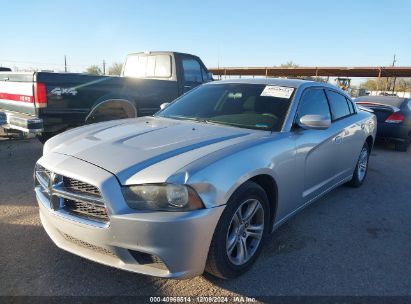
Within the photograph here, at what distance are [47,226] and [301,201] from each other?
2.39 meters

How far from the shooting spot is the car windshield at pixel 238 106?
3.66m

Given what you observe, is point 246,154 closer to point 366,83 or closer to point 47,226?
point 47,226

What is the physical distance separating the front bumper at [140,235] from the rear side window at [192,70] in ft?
18.6

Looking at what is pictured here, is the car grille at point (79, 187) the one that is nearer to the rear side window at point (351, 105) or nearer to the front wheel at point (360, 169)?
the rear side window at point (351, 105)

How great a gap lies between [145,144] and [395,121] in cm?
770

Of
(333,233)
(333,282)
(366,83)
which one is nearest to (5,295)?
(333,282)

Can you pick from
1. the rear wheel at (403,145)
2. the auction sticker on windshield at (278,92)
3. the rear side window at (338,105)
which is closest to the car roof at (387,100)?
the rear wheel at (403,145)

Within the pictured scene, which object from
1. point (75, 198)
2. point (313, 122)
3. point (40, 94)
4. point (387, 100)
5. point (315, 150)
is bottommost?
point (75, 198)

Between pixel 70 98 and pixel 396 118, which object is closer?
pixel 70 98

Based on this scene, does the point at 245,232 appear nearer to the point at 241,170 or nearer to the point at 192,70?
the point at 241,170

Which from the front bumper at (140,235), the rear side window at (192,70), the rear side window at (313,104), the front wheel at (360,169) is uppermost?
the rear side window at (192,70)

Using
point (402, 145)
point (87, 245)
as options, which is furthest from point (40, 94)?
point (402, 145)

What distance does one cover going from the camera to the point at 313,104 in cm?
412

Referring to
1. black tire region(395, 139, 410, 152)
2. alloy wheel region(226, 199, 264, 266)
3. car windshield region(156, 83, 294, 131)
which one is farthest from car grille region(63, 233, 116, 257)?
black tire region(395, 139, 410, 152)
